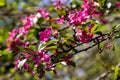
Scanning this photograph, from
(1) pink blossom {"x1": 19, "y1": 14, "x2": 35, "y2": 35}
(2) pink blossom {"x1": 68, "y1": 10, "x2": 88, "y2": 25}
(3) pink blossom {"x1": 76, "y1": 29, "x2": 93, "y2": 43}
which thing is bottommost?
(3) pink blossom {"x1": 76, "y1": 29, "x2": 93, "y2": 43}

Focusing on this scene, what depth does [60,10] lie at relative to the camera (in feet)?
7.95

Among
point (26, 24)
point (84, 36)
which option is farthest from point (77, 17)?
point (26, 24)

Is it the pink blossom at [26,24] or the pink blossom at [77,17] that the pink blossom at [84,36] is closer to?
the pink blossom at [77,17]

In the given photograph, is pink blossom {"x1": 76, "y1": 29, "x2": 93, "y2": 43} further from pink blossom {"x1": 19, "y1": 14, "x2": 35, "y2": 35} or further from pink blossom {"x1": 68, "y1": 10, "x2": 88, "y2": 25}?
pink blossom {"x1": 19, "y1": 14, "x2": 35, "y2": 35}

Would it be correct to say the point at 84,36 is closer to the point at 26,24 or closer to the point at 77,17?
the point at 77,17

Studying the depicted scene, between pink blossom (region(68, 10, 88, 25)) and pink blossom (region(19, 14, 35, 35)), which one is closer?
pink blossom (region(68, 10, 88, 25))

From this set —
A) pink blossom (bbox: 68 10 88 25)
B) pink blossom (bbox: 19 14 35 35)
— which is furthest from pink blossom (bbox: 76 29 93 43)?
pink blossom (bbox: 19 14 35 35)

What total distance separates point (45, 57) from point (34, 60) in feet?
0.27

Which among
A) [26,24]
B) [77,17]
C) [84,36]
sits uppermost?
[26,24]

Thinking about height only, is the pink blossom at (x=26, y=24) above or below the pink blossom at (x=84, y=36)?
above

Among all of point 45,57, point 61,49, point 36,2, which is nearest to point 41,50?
point 45,57

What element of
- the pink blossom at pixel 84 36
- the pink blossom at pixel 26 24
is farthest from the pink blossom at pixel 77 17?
the pink blossom at pixel 26 24

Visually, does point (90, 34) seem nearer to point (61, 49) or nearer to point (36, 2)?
point (61, 49)

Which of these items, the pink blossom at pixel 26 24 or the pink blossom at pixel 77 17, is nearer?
the pink blossom at pixel 77 17
